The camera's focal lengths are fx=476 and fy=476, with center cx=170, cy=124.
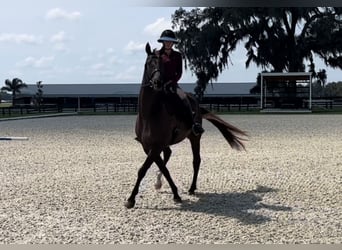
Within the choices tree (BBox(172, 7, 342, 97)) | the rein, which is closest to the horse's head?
the rein

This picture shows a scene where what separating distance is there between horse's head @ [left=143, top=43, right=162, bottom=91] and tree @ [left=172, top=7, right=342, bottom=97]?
27.4m

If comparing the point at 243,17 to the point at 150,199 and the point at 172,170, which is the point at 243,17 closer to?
the point at 172,170

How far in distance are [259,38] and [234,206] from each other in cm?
2914

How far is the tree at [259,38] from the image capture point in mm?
32469

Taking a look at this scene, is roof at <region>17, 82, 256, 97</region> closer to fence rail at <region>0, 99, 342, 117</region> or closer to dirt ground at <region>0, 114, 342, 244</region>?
fence rail at <region>0, 99, 342, 117</region>

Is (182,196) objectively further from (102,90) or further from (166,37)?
(102,90)

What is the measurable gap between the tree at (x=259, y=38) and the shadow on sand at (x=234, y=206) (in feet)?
88.3

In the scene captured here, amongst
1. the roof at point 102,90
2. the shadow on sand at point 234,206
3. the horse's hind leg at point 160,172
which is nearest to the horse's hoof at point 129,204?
the shadow on sand at point 234,206

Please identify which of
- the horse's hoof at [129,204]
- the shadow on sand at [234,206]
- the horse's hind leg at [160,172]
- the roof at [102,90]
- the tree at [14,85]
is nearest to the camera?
the shadow on sand at [234,206]

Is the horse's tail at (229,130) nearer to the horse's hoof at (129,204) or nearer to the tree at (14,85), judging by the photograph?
the horse's hoof at (129,204)

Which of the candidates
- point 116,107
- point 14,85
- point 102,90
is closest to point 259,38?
point 116,107

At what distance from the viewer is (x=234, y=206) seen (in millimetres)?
5453

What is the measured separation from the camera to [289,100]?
106ft

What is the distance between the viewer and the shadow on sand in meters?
4.97
